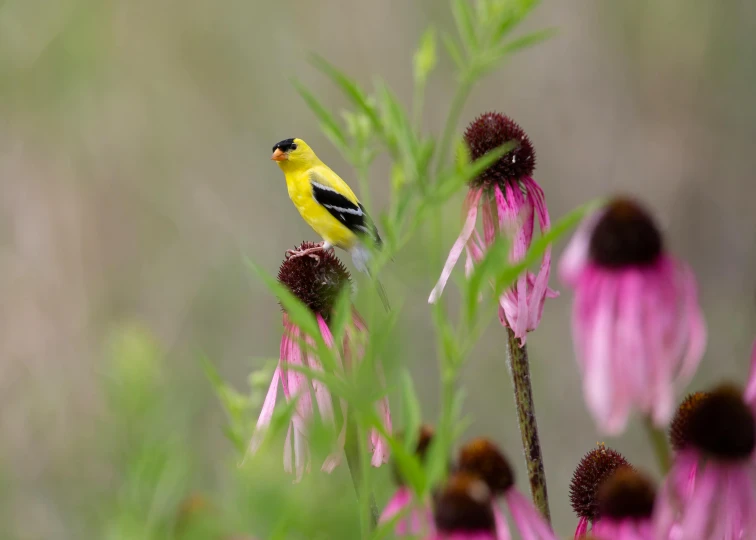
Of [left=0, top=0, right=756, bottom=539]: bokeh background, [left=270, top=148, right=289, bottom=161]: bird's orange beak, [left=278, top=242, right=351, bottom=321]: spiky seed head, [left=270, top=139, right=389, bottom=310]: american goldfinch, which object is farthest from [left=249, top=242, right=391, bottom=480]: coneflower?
[left=0, top=0, right=756, bottom=539]: bokeh background

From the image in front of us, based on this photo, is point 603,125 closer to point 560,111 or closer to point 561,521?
point 560,111

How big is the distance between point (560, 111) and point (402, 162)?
1688mm

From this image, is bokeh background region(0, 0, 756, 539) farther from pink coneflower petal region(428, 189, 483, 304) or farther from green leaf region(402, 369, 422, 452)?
green leaf region(402, 369, 422, 452)

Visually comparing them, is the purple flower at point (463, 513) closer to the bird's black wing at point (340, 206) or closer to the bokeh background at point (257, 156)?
the bird's black wing at point (340, 206)

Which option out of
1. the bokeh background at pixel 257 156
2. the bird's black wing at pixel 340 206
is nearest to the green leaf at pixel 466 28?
the bird's black wing at pixel 340 206

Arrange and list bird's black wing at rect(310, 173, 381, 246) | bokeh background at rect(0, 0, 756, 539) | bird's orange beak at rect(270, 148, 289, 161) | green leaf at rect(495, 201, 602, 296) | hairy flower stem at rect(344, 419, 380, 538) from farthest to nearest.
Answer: bokeh background at rect(0, 0, 756, 539), bird's orange beak at rect(270, 148, 289, 161), bird's black wing at rect(310, 173, 381, 246), hairy flower stem at rect(344, 419, 380, 538), green leaf at rect(495, 201, 602, 296)

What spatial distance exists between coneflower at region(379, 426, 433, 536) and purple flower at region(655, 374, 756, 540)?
0.06m

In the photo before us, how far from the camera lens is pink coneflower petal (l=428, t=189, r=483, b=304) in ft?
1.34

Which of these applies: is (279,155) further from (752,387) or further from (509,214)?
(752,387)

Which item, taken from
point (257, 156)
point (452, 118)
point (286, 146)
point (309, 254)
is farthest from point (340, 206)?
point (257, 156)

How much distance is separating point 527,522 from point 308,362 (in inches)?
6.7

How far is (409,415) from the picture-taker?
0.26 metres

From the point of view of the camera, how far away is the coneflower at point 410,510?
0.78ft

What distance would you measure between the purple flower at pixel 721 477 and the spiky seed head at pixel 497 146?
25 centimetres
